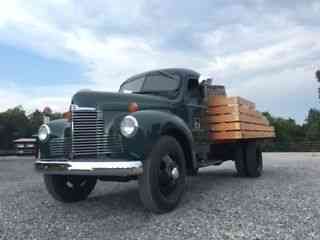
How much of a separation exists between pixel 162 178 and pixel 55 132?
5.63 ft

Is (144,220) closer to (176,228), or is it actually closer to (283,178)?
(176,228)

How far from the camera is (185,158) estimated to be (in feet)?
A: 20.6

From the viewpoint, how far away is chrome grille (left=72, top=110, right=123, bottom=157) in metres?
5.33

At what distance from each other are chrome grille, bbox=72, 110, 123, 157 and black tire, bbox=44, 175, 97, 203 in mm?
1027

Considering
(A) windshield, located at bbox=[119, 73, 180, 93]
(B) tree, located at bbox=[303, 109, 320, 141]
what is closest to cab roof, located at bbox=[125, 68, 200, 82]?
(A) windshield, located at bbox=[119, 73, 180, 93]

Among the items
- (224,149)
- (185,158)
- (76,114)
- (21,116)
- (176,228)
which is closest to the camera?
(176,228)

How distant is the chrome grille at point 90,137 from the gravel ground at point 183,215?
876mm

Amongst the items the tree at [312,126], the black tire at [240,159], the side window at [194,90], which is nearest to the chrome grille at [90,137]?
the side window at [194,90]

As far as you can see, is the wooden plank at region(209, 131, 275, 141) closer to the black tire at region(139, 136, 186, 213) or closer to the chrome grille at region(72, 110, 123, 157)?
the black tire at region(139, 136, 186, 213)

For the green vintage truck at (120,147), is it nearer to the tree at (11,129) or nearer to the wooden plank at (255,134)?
the wooden plank at (255,134)

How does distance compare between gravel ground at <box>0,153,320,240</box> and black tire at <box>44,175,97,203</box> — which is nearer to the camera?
gravel ground at <box>0,153,320,240</box>

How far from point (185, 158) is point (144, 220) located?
1425 millimetres

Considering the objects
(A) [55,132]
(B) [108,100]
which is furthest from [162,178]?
(A) [55,132]

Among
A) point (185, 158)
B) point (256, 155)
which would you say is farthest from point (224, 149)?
point (185, 158)
